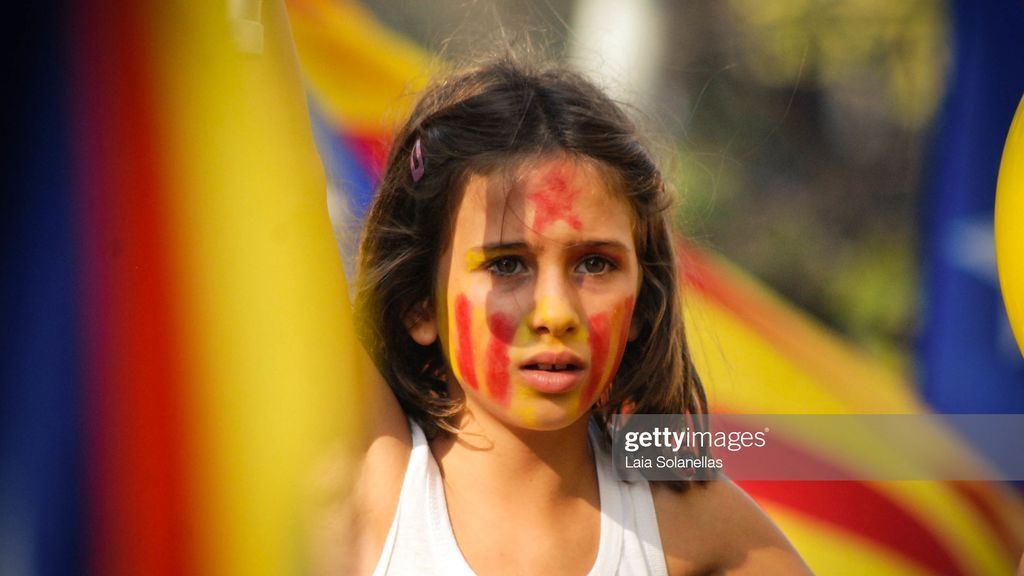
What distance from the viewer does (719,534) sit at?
1.53 meters

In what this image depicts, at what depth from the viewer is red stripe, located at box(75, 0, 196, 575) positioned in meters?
1.45

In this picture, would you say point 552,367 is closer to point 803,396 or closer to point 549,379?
point 549,379

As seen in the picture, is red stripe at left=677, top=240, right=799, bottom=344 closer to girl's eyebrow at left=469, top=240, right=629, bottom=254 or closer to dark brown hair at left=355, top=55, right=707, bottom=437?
dark brown hair at left=355, top=55, right=707, bottom=437

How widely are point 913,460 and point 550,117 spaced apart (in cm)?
76

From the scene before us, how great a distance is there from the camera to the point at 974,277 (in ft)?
5.40

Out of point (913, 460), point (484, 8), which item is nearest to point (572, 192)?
point (484, 8)

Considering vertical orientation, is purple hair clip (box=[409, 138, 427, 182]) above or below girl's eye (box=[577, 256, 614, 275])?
above

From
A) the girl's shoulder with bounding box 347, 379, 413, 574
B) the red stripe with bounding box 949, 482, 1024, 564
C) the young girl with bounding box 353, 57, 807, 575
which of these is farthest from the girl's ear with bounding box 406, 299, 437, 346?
the red stripe with bounding box 949, 482, 1024, 564

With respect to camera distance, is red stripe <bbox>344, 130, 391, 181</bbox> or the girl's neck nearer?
the girl's neck

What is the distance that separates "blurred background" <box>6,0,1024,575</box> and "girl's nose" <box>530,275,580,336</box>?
28cm

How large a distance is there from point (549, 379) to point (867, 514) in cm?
68

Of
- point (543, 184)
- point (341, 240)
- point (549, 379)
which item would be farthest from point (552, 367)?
point (341, 240)

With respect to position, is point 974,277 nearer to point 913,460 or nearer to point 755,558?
point 913,460

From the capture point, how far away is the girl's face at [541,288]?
1.36 metres
